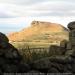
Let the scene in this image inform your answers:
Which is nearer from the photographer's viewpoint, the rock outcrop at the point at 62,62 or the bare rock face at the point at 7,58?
the bare rock face at the point at 7,58

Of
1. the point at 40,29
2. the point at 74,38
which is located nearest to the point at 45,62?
the point at 74,38

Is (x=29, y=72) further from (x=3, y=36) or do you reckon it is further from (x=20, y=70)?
(x=3, y=36)

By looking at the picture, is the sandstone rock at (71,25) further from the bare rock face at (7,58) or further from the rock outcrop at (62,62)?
the bare rock face at (7,58)

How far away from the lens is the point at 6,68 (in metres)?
13.4

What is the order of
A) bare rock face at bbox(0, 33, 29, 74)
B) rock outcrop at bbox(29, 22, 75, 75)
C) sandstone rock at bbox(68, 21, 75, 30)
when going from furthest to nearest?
sandstone rock at bbox(68, 21, 75, 30)
rock outcrop at bbox(29, 22, 75, 75)
bare rock face at bbox(0, 33, 29, 74)

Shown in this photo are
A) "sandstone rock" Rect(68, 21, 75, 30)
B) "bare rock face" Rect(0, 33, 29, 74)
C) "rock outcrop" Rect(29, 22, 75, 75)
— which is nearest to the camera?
"bare rock face" Rect(0, 33, 29, 74)

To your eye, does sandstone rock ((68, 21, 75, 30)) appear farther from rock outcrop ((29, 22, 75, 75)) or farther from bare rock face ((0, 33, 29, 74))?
bare rock face ((0, 33, 29, 74))

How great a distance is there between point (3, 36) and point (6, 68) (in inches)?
46.4

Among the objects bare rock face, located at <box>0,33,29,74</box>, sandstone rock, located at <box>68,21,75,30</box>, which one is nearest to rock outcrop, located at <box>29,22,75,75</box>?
sandstone rock, located at <box>68,21,75,30</box>

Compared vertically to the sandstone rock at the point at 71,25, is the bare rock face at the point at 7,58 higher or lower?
lower

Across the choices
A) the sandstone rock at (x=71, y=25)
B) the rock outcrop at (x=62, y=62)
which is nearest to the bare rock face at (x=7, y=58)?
the rock outcrop at (x=62, y=62)

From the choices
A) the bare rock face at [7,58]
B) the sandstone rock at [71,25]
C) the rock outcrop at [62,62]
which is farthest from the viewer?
the sandstone rock at [71,25]

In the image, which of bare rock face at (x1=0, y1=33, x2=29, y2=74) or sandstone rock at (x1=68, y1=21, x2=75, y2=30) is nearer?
bare rock face at (x1=0, y1=33, x2=29, y2=74)

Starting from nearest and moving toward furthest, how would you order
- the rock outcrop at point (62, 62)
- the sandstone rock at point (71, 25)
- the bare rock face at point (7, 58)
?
the bare rock face at point (7, 58) → the rock outcrop at point (62, 62) → the sandstone rock at point (71, 25)
